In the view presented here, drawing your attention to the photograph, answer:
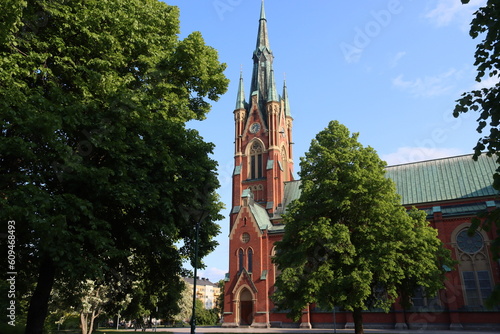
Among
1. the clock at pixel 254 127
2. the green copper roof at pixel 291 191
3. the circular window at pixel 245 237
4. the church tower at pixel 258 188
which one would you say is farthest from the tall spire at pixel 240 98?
the circular window at pixel 245 237

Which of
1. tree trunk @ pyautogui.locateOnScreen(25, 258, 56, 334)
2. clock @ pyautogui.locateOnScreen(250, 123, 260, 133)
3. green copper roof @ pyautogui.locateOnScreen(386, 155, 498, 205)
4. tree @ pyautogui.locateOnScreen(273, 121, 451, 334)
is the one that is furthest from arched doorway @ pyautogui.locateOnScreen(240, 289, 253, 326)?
tree trunk @ pyautogui.locateOnScreen(25, 258, 56, 334)

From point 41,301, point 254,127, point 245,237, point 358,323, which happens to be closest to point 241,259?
point 245,237

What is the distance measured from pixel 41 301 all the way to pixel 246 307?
3320 centimetres

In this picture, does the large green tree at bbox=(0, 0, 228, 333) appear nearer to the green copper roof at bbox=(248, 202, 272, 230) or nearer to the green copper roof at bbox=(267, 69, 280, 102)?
the green copper roof at bbox=(248, 202, 272, 230)

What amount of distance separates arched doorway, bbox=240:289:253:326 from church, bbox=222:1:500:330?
0.35 feet

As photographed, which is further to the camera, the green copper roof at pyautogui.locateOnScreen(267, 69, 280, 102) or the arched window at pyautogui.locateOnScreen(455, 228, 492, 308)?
the green copper roof at pyautogui.locateOnScreen(267, 69, 280, 102)

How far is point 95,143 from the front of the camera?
36.3 ft

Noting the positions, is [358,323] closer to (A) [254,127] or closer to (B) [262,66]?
(A) [254,127]

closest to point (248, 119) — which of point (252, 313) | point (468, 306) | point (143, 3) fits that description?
point (252, 313)

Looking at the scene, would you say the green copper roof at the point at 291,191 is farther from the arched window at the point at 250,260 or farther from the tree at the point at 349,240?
the tree at the point at 349,240

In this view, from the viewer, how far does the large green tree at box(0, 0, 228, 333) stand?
9906mm

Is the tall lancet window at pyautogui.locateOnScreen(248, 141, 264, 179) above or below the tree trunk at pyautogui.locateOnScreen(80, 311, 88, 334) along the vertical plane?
above

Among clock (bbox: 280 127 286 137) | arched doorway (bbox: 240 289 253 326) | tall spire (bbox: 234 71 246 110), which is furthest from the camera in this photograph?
tall spire (bbox: 234 71 246 110)

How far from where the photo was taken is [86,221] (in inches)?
451
